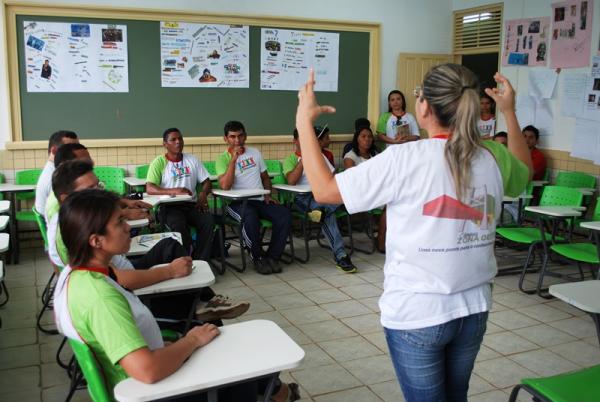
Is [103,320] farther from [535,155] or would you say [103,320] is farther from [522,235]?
[535,155]

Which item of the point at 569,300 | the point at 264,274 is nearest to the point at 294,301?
the point at 264,274

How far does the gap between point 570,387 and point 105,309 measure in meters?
1.47

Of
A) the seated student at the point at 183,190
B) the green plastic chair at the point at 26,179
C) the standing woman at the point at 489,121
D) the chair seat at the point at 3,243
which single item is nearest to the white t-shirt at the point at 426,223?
the chair seat at the point at 3,243

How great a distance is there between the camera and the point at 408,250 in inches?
56.3

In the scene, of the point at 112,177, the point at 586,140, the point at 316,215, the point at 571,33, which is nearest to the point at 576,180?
the point at 586,140

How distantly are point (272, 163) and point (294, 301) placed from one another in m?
2.52

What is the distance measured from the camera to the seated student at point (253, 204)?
16.8 ft

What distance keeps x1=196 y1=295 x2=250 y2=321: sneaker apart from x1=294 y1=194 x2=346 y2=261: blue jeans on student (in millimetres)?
2588

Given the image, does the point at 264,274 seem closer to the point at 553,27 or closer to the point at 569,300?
the point at 569,300

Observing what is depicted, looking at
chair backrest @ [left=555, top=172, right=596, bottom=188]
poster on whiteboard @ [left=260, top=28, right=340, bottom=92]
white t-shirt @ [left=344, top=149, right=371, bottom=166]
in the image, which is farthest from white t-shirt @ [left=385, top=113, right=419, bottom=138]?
chair backrest @ [left=555, top=172, right=596, bottom=188]

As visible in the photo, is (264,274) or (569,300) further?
(264,274)

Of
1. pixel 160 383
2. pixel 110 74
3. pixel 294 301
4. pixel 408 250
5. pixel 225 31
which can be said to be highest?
pixel 225 31

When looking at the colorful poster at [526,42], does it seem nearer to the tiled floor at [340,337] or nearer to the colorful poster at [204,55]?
the tiled floor at [340,337]

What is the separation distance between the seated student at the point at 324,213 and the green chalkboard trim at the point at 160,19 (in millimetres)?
1129
